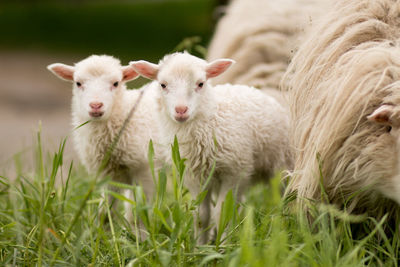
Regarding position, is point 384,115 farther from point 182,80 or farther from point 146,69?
point 146,69

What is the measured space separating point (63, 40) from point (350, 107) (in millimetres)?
14058

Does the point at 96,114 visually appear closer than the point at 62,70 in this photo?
Yes

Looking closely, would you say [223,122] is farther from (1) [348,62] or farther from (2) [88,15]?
(2) [88,15]

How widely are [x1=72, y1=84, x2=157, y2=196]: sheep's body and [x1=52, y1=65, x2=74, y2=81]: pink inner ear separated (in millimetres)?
116

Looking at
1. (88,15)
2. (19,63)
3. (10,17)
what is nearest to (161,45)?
(19,63)

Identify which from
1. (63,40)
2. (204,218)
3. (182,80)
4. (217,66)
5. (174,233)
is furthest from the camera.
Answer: (63,40)

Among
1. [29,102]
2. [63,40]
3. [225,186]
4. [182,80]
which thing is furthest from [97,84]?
[63,40]

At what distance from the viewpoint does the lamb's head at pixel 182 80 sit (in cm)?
268

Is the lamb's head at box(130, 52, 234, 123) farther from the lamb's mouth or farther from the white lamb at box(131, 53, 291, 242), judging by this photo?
the lamb's mouth

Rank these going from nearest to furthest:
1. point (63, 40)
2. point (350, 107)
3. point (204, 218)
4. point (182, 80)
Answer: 1. point (350, 107)
2. point (182, 80)
3. point (204, 218)
4. point (63, 40)

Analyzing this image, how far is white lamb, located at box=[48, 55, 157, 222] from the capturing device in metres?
2.93

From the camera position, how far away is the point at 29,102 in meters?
10.5

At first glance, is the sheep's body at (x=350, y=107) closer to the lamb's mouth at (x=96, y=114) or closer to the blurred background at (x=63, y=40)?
the lamb's mouth at (x=96, y=114)

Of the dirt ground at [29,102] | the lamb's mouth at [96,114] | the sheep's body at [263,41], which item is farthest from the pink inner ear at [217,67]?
the dirt ground at [29,102]
